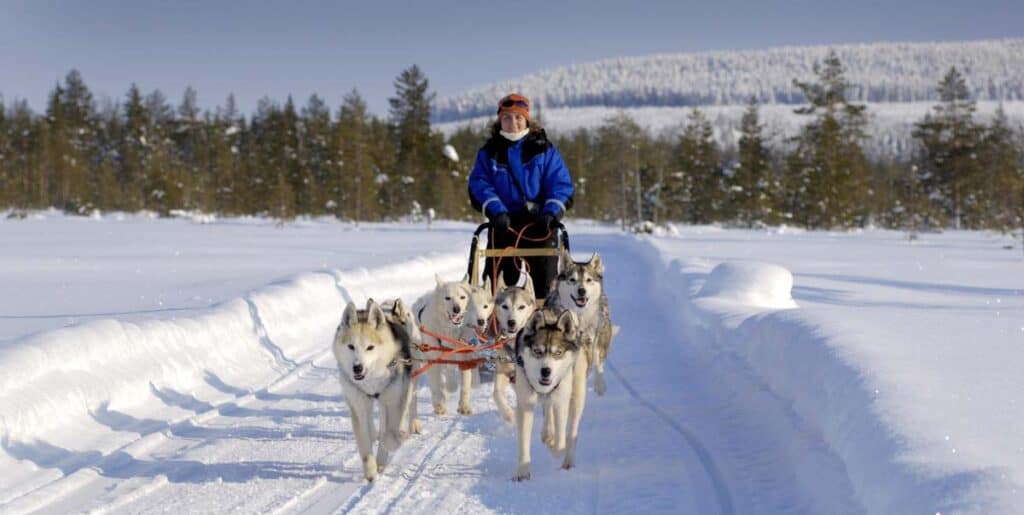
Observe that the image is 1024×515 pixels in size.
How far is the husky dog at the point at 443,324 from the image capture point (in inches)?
230

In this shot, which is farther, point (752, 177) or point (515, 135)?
point (752, 177)

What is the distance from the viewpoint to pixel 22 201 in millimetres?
49906

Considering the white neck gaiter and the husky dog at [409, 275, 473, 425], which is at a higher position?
the white neck gaiter

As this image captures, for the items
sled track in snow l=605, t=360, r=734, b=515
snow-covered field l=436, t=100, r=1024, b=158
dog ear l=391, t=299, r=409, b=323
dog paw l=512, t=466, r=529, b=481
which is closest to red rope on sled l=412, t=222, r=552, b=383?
dog ear l=391, t=299, r=409, b=323

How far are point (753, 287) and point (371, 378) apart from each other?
651cm

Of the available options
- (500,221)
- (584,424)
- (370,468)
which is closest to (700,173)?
(500,221)

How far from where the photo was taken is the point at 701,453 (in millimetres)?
4680

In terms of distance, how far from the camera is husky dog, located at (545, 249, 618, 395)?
20.0ft

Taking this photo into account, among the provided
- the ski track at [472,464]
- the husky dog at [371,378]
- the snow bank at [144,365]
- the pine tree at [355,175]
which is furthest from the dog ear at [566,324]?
the pine tree at [355,175]

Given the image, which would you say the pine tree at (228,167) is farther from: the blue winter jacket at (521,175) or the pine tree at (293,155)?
the blue winter jacket at (521,175)

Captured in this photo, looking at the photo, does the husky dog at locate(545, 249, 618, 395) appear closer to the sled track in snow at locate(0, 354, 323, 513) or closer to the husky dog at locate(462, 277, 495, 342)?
the husky dog at locate(462, 277, 495, 342)

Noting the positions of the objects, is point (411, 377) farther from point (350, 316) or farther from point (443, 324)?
point (443, 324)

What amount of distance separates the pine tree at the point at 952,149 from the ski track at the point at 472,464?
44.9 m

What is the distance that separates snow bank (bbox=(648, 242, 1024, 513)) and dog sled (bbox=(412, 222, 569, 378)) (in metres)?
1.75
